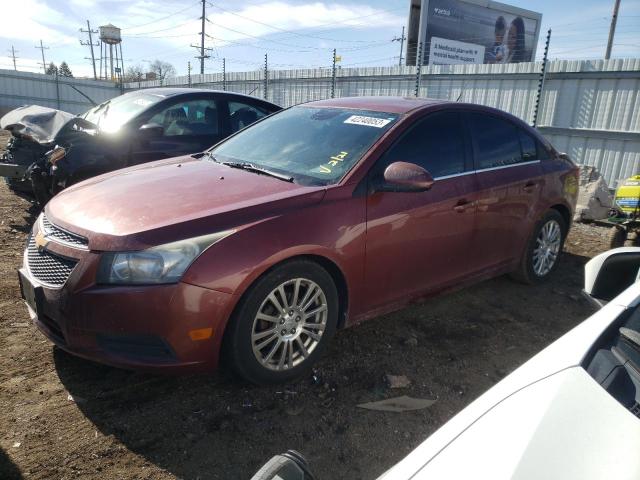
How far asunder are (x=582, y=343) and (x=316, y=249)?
5.07ft

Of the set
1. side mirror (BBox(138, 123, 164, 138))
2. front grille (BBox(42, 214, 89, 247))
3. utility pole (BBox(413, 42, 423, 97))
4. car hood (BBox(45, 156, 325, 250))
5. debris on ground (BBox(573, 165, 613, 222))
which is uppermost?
utility pole (BBox(413, 42, 423, 97))

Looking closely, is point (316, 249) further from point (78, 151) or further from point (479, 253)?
point (78, 151)

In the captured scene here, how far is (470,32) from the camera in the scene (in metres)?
22.0

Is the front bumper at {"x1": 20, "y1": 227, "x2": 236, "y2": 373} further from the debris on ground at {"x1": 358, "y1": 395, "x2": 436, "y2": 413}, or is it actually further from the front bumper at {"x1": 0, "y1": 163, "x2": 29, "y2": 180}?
the front bumper at {"x1": 0, "y1": 163, "x2": 29, "y2": 180}

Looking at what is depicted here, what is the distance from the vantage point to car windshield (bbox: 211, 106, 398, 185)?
3.19 metres

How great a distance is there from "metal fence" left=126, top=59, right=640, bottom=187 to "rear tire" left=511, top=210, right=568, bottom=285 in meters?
4.90

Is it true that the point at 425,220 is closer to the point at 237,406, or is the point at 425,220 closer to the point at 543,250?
the point at 237,406

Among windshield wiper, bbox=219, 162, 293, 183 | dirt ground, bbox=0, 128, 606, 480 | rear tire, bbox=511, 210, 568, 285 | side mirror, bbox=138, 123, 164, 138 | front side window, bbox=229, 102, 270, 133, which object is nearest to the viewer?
dirt ground, bbox=0, 128, 606, 480

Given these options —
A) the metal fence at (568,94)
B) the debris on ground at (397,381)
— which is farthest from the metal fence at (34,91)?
the debris on ground at (397,381)

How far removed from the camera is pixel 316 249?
2797 millimetres

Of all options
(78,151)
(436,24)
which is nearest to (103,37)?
(436,24)

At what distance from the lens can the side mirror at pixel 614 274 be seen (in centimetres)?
216

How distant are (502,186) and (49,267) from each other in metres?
3.30

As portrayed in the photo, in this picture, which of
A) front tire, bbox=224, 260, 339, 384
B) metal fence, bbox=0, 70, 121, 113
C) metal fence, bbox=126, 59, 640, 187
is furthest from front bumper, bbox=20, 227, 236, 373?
metal fence, bbox=0, 70, 121, 113
